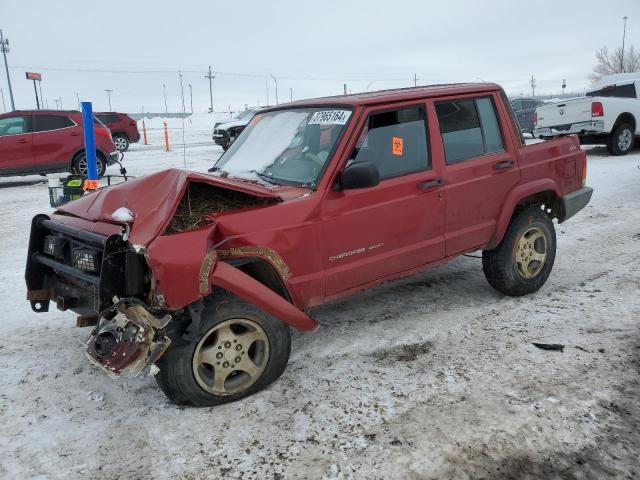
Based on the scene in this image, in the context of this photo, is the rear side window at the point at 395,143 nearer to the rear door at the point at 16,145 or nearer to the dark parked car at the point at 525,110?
the rear door at the point at 16,145

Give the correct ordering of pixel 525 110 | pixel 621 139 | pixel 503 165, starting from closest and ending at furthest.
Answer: pixel 503 165, pixel 621 139, pixel 525 110

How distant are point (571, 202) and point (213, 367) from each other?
3.80m

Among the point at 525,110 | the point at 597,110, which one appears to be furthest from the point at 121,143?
the point at 597,110

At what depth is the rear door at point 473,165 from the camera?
4.07m

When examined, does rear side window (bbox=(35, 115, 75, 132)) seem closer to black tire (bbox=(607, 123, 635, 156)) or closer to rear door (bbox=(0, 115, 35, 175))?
rear door (bbox=(0, 115, 35, 175))

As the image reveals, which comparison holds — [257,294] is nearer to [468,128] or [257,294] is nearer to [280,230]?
[280,230]

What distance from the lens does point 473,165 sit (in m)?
4.18

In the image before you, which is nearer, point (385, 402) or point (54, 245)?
point (385, 402)

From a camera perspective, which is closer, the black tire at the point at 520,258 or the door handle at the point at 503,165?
the door handle at the point at 503,165

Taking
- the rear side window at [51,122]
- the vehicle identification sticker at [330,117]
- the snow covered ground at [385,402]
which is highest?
the rear side window at [51,122]

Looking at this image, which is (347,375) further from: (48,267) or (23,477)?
(48,267)

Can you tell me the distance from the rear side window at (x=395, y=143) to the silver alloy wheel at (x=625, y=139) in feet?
38.8

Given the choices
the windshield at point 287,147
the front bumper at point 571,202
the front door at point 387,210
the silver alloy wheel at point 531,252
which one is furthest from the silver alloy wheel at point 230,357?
the front bumper at point 571,202

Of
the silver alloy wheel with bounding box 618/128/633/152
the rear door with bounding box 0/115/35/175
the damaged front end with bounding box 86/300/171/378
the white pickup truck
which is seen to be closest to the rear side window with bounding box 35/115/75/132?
the rear door with bounding box 0/115/35/175
